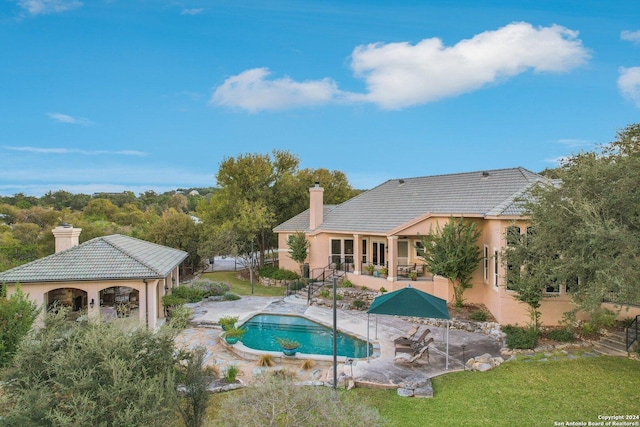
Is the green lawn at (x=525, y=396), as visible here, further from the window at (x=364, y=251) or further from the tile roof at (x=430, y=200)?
the window at (x=364, y=251)

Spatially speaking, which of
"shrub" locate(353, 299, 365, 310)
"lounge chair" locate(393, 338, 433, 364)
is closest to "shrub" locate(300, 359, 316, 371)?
"lounge chair" locate(393, 338, 433, 364)

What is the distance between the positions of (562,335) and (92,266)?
67.2ft

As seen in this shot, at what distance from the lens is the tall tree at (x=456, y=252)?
18.7 meters

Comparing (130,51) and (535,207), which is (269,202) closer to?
(130,51)

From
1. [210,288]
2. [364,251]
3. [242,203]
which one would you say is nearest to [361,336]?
[364,251]

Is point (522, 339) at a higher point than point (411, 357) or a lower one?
higher

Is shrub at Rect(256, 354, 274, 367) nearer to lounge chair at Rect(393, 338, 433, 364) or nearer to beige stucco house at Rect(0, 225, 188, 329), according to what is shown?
lounge chair at Rect(393, 338, 433, 364)

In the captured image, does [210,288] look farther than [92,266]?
Yes

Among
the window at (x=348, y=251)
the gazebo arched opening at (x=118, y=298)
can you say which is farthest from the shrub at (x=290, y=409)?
the window at (x=348, y=251)

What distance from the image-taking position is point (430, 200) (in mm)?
24781

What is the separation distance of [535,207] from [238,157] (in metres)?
26.6

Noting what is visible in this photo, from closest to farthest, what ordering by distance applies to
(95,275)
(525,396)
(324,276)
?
(525,396) < (95,275) < (324,276)

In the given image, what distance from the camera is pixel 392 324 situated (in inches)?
738

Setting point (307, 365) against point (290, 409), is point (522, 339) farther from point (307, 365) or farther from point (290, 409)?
point (290, 409)
